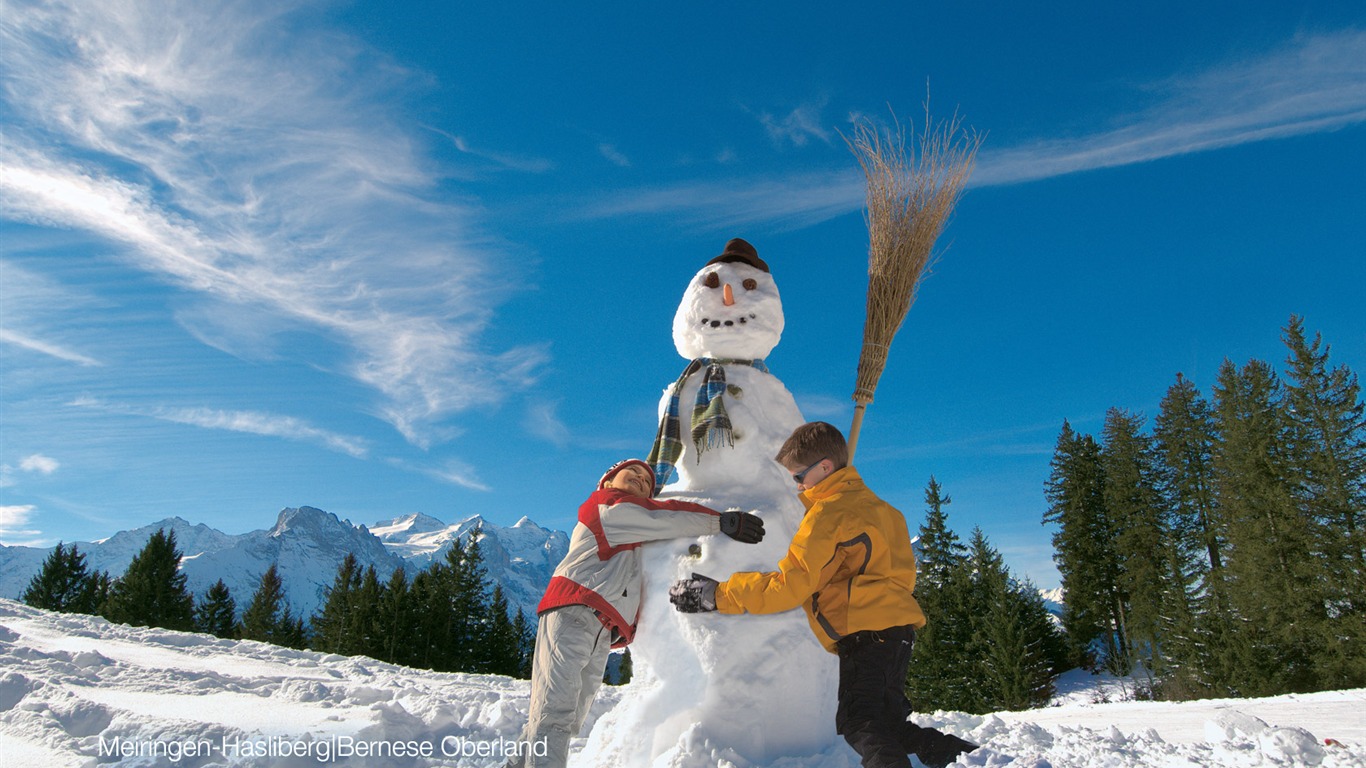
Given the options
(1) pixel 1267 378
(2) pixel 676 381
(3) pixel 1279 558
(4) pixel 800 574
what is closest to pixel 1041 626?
(3) pixel 1279 558

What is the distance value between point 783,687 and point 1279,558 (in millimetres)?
19724

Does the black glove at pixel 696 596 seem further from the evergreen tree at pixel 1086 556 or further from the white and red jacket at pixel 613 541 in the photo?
the evergreen tree at pixel 1086 556

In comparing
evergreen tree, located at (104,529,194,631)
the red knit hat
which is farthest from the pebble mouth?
evergreen tree, located at (104,529,194,631)

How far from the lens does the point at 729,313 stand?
5.08 meters

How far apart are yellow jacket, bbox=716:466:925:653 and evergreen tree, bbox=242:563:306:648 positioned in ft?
107

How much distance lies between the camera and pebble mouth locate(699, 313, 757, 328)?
16.6 ft

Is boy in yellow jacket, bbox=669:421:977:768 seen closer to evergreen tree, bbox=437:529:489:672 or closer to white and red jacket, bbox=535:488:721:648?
white and red jacket, bbox=535:488:721:648

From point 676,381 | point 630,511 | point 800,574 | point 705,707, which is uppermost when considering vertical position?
point 676,381

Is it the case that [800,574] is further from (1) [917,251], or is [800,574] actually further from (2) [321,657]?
(2) [321,657]

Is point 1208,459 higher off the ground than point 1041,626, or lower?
higher

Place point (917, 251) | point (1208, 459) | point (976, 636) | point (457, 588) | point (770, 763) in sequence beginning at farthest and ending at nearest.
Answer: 1. point (457, 588)
2. point (1208, 459)
3. point (976, 636)
4. point (917, 251)
5. point (770, 763)

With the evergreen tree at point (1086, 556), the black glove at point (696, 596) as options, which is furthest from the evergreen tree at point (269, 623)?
the black glove at point (696, 596)

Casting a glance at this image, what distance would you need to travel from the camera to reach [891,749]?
269cm

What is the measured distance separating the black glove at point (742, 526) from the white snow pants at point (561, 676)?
0.85 m
